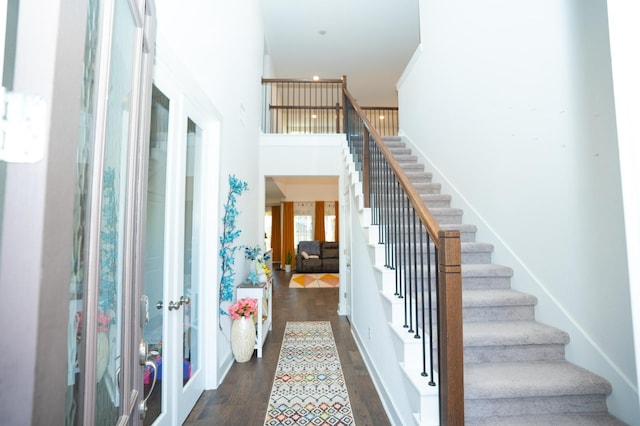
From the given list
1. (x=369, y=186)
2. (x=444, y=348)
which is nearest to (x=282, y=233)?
(x=369, y=186)

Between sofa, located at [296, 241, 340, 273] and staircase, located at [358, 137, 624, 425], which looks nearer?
staircase, located at [358, 137, 624, 425]

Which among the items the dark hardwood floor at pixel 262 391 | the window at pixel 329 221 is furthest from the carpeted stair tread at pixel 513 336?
the window at pixel 329 221

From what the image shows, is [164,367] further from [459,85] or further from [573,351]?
[459,85]

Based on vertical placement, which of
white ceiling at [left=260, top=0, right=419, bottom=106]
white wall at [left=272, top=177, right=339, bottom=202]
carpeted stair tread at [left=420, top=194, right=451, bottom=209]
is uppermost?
white ceiling at [left=260, top=0, right=419, bottom=106]

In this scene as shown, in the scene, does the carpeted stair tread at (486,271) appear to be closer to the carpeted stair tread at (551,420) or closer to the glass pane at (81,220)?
the carpeted stair tread at (551,420)

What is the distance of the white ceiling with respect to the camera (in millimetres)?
5464

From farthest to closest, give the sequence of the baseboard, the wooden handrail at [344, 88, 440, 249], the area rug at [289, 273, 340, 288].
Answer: the area rug at [289, 273, 340, 288]
the baseboard
the wooden handrail at [344, 88, 440, 249]

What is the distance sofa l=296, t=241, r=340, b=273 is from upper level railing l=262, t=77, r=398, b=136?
3680 millimetres

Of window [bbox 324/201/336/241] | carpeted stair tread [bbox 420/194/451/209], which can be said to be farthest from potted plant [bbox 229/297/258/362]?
window [bbox 324/201/336/241]

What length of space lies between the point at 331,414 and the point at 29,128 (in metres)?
2.45

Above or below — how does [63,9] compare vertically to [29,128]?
above

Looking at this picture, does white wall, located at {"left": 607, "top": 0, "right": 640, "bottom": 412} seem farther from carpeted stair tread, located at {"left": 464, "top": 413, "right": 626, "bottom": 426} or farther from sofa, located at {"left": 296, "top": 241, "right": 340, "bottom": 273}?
sofa, located at {"left": 296, "top": 241, "right": 340, "bottom": 273}

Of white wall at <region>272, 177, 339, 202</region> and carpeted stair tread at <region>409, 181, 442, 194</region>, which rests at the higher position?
white wall at <region>272, 177, 339, 202</region>

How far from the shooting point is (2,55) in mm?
420
